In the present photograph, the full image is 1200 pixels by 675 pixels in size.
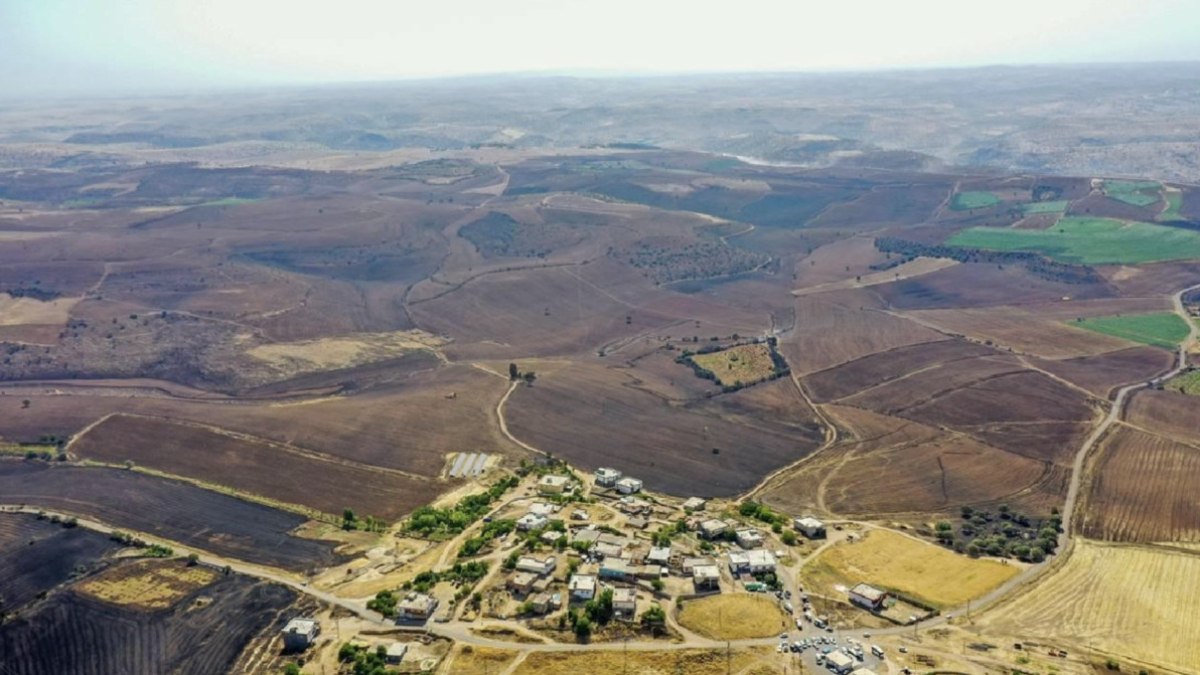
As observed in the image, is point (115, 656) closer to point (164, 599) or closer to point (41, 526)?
point (164, 599)

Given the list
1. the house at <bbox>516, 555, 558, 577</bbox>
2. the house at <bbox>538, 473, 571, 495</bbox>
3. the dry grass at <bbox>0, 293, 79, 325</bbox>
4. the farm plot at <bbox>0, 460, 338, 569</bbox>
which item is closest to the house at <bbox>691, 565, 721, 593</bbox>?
the house at <bbox>516, 555, 558, 577</bbox>

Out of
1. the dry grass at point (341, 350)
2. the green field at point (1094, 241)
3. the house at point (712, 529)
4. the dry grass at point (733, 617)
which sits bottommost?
the dry grass at point (341, 350)

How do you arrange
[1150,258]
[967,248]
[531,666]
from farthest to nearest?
[967,248]
[1150,258]
[531,666]

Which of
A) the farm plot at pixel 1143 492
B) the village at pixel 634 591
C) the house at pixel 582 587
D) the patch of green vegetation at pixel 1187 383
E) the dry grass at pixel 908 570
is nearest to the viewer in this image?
the village at pixel 634 591

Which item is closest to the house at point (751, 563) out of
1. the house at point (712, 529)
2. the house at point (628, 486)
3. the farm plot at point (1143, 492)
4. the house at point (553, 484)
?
the house at point (712, 529)

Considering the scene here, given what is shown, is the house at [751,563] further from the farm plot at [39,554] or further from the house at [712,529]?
the farm plot at [39,554]

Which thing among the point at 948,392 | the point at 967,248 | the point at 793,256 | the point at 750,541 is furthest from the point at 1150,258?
the point at 750,541
